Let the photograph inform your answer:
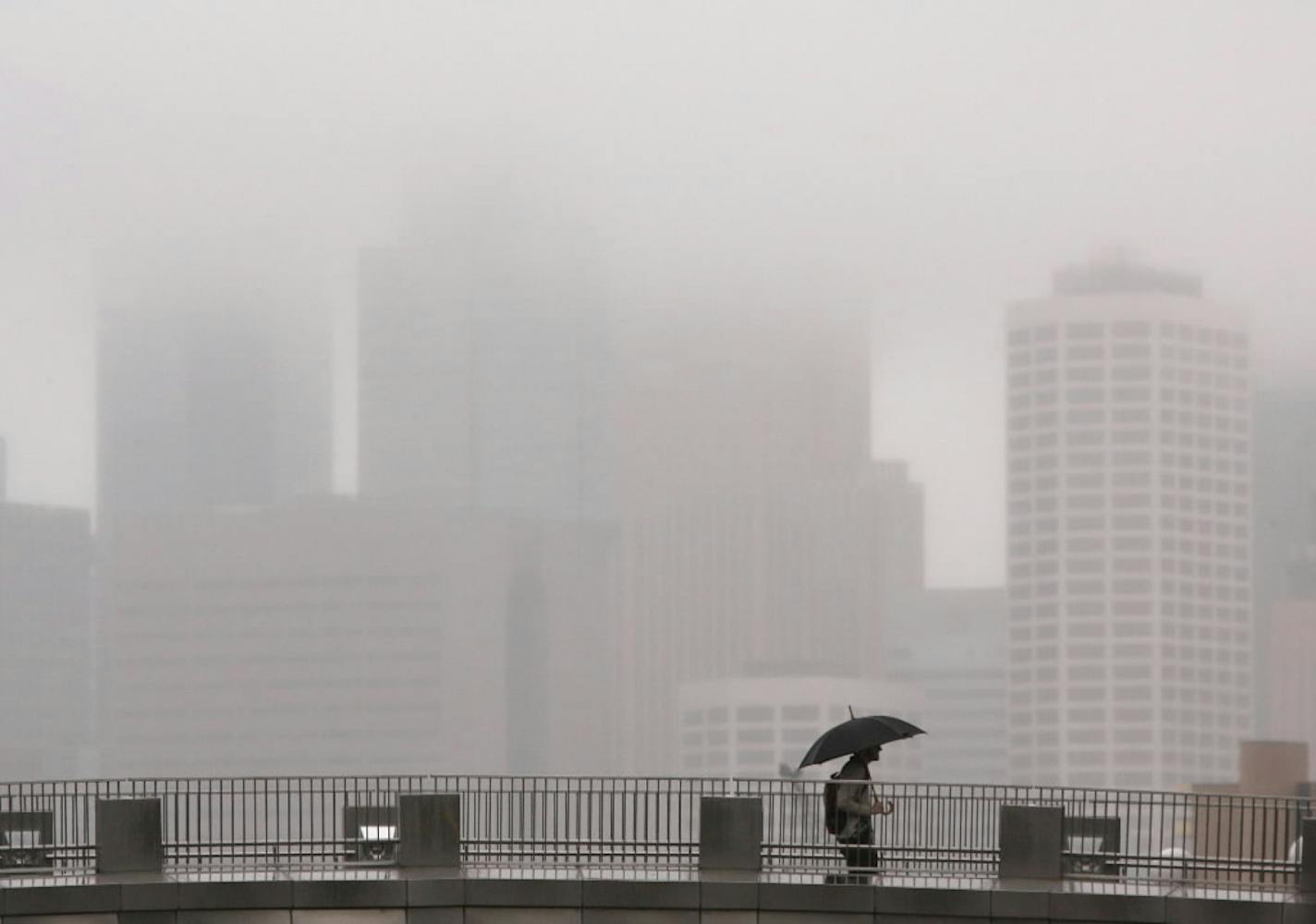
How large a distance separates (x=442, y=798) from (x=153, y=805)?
13.2ft

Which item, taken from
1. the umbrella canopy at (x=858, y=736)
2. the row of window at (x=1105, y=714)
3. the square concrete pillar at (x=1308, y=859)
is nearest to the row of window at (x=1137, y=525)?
the row of window at (x=1105, y=714)

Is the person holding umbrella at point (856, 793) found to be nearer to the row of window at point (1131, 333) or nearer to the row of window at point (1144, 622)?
the row of window at point (1144, 622)

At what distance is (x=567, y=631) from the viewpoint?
17725 cm

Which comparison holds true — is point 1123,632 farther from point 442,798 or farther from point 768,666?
point 442,798

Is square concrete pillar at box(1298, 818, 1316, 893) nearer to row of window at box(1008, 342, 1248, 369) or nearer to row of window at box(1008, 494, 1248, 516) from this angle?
row of window at box(1008, 342, 1248, 369)

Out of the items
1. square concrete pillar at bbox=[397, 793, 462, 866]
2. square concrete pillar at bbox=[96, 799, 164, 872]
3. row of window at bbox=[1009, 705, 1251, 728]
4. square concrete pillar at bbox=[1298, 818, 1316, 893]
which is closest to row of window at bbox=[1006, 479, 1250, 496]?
row of window at bbox=[1009, 705, 1251, 728]

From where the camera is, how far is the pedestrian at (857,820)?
98.4ft

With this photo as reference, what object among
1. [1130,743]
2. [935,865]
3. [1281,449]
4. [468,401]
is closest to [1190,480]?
[1281,449]

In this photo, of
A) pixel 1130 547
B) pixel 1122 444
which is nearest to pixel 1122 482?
pixel 1130 547

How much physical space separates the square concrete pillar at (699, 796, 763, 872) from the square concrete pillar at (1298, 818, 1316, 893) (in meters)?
7.47

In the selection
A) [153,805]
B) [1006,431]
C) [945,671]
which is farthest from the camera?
[1006,431]

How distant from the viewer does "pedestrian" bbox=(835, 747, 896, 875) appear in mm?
30000

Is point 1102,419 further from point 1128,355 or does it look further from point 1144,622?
point 1144,622

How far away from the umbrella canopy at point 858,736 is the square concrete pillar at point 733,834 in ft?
3.81
